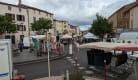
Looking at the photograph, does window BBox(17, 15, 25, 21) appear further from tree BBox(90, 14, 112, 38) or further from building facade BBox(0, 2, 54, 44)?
tree BBox(90, 14, 112, 38)

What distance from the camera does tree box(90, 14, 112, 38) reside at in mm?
34312

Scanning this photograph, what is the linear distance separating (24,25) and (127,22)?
94.3ft

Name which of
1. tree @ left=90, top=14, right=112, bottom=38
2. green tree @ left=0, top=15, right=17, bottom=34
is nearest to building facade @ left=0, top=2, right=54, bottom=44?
green tree @ left=0, top=15, right=17, bottom=34

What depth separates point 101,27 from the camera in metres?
34.4

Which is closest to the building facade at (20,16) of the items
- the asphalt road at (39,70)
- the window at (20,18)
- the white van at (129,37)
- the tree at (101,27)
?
the window at (20,18)

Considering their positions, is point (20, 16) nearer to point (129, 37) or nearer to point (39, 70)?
point (129, 37)

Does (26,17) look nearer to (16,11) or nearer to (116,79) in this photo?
(16,11)

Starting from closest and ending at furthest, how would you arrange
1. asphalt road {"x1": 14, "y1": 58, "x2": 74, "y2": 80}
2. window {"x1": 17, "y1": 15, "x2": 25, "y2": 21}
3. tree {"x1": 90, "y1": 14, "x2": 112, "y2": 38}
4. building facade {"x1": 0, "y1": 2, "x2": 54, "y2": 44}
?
1. asphalt road {"x1": 14, "y1": 58, "x2": 74, "y2": 80}
2. building facade {"x1": 0, "y1": 2, "x2": 54, "y2": 44}
3. tree {"x1": 90, "y1": 14, "x2": 112, "y2": 38}
4. window {"x1": 17, "y1": 15, "x2": 25, "y2": 21}

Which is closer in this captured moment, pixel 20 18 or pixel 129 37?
pixel 129 37

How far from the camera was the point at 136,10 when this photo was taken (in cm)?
2975

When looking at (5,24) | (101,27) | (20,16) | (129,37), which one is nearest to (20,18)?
(20,16)

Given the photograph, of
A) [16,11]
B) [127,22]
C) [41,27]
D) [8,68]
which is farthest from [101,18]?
[8,68]

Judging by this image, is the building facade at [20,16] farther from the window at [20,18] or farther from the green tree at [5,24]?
the green tree at [5,24]

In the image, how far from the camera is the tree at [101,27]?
3431 centimetres
